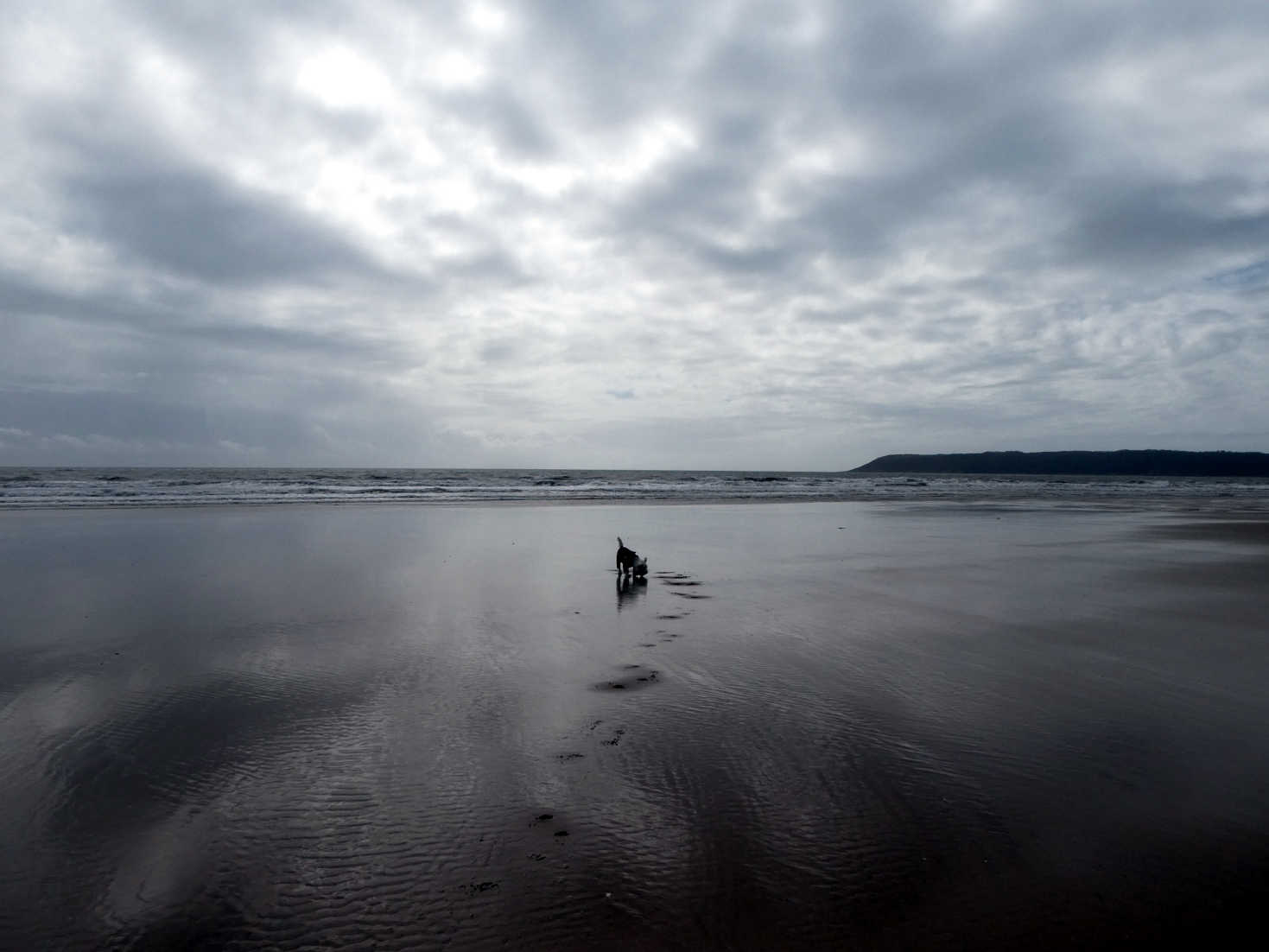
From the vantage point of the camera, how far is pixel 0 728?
5.79 meters

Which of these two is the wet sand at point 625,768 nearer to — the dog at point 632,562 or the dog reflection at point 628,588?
the dog reflection at point 628,588

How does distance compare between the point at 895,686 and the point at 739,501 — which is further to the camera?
the point at 739,501

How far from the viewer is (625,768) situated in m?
5.09

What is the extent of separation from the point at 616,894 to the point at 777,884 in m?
0.86

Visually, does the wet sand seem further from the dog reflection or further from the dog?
the dog

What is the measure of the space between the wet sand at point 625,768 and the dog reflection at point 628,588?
80 mm

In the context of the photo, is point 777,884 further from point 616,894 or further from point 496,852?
point 496,852

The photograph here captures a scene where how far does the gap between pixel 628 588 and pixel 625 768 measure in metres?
7.03

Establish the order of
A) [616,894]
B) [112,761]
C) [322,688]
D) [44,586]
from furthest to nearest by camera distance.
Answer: [44,586]
[322,688]
[112,761]
[616,894]

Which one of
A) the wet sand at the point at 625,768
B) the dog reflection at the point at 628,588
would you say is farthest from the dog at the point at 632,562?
the wet sand at the point at 625,768

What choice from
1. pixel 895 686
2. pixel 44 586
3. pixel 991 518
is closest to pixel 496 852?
pixel 895 686

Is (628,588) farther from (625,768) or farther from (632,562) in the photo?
(625,768)

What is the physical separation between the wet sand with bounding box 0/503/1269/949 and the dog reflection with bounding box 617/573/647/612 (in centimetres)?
8

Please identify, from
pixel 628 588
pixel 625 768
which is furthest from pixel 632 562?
pixel 625 768
